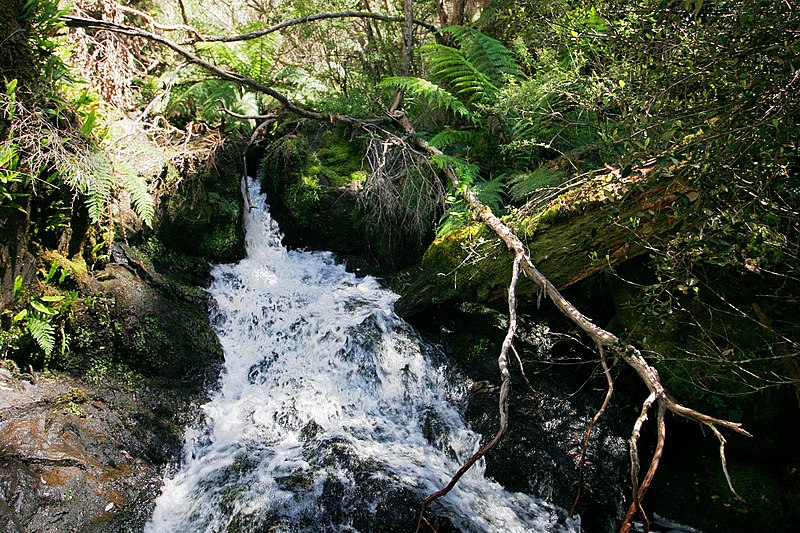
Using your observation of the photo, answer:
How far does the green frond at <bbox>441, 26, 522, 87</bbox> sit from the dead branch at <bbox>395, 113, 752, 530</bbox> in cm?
134

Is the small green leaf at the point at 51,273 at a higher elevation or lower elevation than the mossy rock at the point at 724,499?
higher

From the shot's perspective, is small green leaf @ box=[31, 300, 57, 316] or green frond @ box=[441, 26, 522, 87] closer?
small green leaf @ box=[31, 300, 57, 316]

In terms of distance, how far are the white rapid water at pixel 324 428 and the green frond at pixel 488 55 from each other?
3134 millimetres

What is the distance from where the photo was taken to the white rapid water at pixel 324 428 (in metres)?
3.67

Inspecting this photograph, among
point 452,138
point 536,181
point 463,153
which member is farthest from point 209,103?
point 536,181

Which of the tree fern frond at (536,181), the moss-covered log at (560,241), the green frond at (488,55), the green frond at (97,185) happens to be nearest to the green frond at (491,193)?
the tree fern frond at (536,181)

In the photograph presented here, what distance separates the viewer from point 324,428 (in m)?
4.53

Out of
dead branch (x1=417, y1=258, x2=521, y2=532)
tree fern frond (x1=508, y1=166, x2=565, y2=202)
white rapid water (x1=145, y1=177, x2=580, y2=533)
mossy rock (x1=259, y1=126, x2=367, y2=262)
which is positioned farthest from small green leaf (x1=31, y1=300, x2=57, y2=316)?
tree fern frond (x1=508, y1=166, x2=565, y2=202)

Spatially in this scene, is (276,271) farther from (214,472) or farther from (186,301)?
(214,472)

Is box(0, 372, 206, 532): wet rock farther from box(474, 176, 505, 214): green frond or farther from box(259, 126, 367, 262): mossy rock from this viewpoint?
box(474, 176, 505, 214): green frond

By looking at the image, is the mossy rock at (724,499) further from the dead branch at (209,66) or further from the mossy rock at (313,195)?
the dead branch at (209,66)

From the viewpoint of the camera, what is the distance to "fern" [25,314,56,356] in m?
3.82

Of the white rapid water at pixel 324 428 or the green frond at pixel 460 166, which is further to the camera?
the green frond at pixel 460 166

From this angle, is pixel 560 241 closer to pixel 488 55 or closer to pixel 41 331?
pixel 488 55
